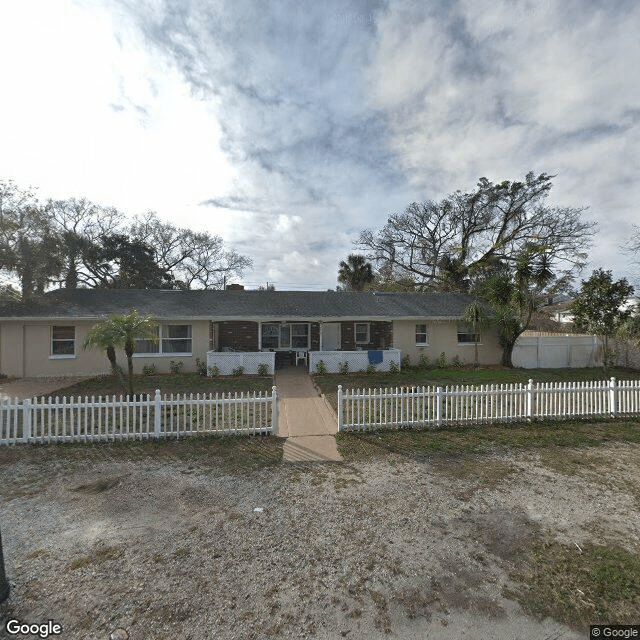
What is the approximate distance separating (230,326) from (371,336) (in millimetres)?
7914

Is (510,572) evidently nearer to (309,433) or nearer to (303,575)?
(303,575)

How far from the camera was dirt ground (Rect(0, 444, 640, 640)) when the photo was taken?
9.82ft

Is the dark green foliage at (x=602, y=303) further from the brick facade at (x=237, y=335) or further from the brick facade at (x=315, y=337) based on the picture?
the brick facade at (x=237, y=335)

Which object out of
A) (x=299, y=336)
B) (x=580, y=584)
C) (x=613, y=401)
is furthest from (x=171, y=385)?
(x=613, y=401)

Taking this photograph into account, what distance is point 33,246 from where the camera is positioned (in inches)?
742

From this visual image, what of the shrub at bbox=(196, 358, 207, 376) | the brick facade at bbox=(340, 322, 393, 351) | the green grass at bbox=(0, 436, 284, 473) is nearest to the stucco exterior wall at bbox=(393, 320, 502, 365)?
the brick facade at bbox=(340, 322, 393, 351)

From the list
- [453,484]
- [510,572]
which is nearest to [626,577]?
[510,572]

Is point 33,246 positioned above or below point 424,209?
below

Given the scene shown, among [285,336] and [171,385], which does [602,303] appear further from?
[171,385]

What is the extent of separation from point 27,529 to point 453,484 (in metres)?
6.10

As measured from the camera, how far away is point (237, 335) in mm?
17562

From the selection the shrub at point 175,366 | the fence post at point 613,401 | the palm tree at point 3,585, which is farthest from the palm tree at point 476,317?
the palm tree at point 3,585

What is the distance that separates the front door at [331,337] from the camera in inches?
728

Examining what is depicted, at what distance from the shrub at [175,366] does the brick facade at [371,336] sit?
8422 mm
